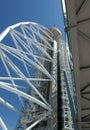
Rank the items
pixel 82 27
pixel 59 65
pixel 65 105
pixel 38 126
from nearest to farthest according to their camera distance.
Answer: pixel 82 27 < pixel 65 105 < pixel 38 126 < pixel 59 65

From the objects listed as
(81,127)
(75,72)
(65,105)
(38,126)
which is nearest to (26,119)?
(38,126)

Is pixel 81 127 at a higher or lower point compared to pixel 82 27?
lower

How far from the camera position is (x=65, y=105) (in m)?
25.9

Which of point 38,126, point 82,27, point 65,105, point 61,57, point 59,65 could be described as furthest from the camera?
point 61,57

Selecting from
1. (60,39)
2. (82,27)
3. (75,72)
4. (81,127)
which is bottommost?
(81,127)

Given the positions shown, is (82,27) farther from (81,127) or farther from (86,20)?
(81,127)

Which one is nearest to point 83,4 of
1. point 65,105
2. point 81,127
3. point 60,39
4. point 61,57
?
point 81,127

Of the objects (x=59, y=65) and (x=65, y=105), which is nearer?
(x=65, y=105)

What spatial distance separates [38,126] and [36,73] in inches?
553

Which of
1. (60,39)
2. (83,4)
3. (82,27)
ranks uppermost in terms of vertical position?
(60,39)

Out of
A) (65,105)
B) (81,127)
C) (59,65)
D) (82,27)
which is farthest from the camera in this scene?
(59,65)

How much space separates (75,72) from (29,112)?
18.0m

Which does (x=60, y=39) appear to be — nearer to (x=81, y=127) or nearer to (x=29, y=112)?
(x=29, y=112)

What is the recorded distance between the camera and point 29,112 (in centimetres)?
2883
